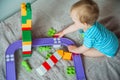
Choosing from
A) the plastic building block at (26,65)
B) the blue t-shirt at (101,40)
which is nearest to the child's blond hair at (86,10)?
the blue t-shirt at (101,40)

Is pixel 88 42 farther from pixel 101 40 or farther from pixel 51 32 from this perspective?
pixel 51 32

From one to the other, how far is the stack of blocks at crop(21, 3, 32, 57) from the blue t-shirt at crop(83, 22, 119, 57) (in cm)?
27

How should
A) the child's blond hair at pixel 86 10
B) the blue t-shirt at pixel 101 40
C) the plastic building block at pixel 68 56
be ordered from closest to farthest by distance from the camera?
the child's blond hair at pixel 86 10, the blue t-shirt at pixel 101 40, the plastic building block at pixel 68 56

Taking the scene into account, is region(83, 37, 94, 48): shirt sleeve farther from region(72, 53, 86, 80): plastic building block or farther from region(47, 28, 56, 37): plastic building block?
region(47, 28, 56, 37): plastic building block

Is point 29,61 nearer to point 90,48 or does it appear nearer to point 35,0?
point 90,48

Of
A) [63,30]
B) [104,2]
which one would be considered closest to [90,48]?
[63,30]

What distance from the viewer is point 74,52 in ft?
3.99

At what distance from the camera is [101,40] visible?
45.0 inches

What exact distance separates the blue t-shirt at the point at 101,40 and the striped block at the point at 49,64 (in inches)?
6.5

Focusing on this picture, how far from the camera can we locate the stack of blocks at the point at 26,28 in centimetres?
104

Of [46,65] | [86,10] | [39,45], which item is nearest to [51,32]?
[39,45]

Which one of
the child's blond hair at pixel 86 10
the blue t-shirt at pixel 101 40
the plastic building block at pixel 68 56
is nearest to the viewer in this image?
the child's blond hair at pixel 86 10

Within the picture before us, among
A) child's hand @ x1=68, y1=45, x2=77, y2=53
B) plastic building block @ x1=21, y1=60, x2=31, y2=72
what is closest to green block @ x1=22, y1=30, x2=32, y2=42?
plastic building block @ x1=21, y1=60, x2=31, y2=72

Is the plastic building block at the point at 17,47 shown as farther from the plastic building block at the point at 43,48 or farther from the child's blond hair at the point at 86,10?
the child's blond hair at the point at 86,10
